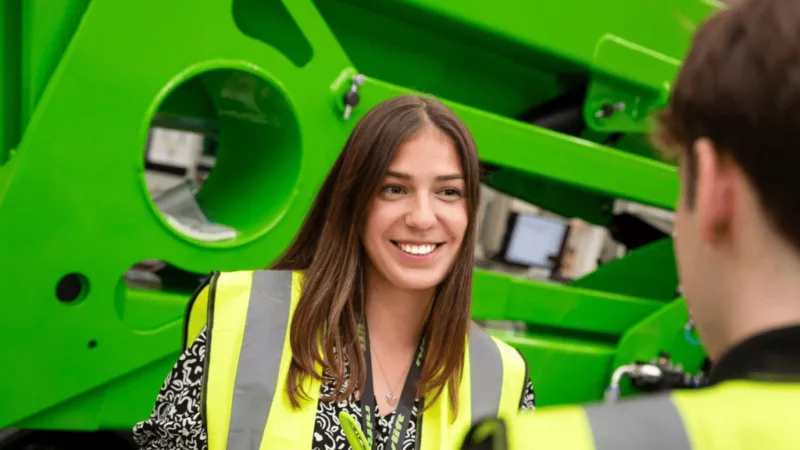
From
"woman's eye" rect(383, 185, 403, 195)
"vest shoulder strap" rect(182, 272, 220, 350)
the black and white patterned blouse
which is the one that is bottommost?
the black and white patterned blouse

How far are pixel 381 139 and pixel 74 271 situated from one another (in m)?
0.60

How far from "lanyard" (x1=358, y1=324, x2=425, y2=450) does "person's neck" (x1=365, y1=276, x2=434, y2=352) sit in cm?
3

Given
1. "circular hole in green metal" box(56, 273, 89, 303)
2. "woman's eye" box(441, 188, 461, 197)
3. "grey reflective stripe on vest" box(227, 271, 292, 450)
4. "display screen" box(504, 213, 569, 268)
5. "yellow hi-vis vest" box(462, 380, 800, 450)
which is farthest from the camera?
"display screen" box(504, 213, 569, 268)

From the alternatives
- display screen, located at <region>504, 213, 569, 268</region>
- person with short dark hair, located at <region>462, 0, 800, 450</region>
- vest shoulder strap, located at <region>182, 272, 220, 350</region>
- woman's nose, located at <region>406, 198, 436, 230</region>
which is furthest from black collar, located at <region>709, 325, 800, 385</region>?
display screen, located at <region>504, 213, 569, 268</region>

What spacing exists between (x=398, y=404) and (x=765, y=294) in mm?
693

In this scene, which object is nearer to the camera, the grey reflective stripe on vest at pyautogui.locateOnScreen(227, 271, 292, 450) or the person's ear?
the person's ear

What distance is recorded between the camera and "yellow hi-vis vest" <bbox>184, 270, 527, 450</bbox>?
992 millimetres

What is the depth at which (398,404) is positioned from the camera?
3.51 ft

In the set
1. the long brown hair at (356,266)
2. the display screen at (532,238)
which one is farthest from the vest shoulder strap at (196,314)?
the display screen at (532,238)

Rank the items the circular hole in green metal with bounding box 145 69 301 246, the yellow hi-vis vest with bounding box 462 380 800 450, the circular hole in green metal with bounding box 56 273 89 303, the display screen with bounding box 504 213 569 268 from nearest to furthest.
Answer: the yellow hi-vis vest with bounding box 462 380 800 450
the circular hole in green metal with bounding box 56 273 89 303
the circular hole in green metal with bounding box 145 69 301 246
the display screen with bounding box 504 213 569 268

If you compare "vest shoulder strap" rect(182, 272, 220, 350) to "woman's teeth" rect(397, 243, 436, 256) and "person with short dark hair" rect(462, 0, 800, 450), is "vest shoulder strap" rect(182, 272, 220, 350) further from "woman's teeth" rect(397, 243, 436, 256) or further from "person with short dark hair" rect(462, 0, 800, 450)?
"person with short dark hair" rect(462, 0, 800, 450)

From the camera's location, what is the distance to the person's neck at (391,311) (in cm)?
114

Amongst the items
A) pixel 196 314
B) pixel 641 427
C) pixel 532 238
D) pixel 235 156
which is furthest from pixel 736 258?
pixel 532 238

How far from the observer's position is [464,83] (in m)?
1.76
